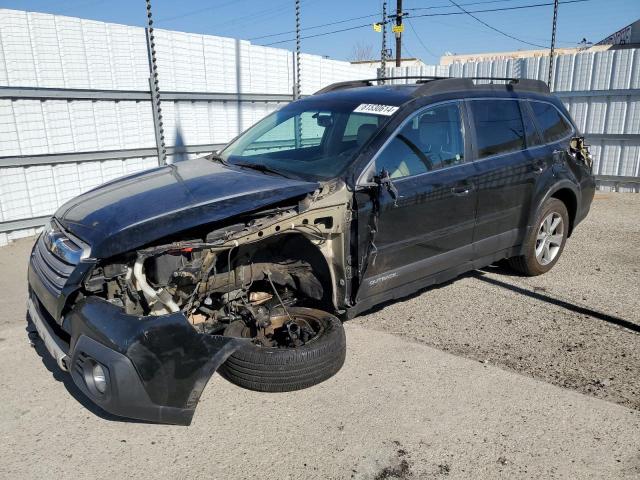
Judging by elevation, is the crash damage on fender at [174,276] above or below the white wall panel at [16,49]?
below

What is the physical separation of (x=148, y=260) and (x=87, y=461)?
109 centimetres

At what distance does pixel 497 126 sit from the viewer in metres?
4.51

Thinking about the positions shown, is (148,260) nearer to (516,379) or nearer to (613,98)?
(516,379)

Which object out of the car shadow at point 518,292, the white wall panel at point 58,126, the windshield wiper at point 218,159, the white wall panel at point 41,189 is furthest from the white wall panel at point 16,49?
the car shadow at point 518,292

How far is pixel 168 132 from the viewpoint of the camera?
307 inches

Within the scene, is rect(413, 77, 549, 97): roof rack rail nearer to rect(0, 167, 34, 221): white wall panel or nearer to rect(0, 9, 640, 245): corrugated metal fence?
rect(0, 9, 640, 245): corrugated metal fence

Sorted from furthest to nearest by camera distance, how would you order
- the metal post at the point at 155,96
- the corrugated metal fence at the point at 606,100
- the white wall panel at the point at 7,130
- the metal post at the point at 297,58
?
the corrugated metal fence at the point at 606,100, the metal post at the point at 297,58, the metal post at the point at 155,96, the white wall panel at the point at 7,130

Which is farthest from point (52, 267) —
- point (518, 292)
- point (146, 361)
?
point (518, 292)

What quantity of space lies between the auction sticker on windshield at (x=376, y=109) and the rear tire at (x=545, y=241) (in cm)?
201

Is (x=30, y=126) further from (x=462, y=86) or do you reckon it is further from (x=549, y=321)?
(x=549, y=321)

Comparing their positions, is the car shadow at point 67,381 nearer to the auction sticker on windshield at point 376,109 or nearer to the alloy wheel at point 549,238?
the auction sticker on windshield at point 376,109

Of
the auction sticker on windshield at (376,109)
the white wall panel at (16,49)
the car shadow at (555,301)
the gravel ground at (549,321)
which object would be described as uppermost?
the white wall panel at (16,49)

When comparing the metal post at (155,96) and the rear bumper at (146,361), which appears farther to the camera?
the metal post at (155,96)

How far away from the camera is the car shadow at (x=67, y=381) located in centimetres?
306
